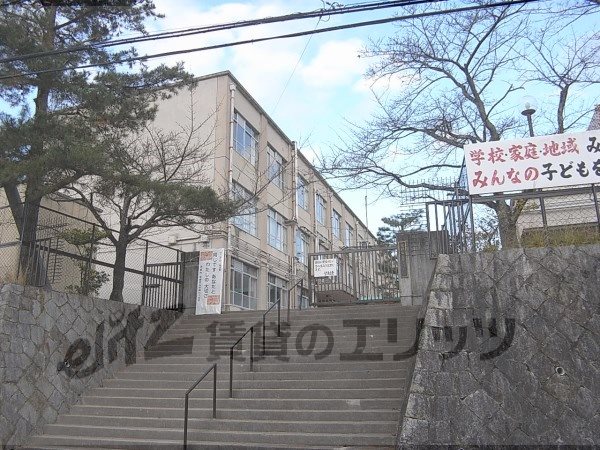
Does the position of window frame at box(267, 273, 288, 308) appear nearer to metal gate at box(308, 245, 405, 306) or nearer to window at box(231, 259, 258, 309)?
window at box(231, 259, 258, 309)

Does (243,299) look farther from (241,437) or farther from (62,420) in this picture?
(241,437)

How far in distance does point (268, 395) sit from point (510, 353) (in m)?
4.05

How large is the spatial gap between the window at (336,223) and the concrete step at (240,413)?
2651 centimetres

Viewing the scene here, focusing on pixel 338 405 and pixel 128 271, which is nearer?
pixel 338 405

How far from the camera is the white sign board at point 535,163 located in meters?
8.35

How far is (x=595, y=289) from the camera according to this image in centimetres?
757

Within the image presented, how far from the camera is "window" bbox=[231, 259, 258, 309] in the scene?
19.9m

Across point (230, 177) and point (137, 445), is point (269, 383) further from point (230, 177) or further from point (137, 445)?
point (230, 177)

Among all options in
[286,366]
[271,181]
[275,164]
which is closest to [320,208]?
[275,164]

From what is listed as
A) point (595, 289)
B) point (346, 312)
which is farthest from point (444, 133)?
point (595, 289)

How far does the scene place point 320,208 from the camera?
3316 cm

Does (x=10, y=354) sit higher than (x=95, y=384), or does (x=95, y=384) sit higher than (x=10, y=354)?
(x=10, y=354)

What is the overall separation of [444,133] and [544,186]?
22.9 ft

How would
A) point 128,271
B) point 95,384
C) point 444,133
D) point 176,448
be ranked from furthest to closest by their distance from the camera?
point 444,133 < point 128,271 < point 95,384 < point 176,448
